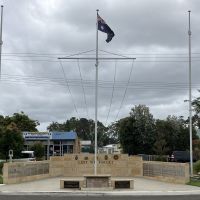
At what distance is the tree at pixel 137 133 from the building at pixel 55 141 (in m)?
8.88

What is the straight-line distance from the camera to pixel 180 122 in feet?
282

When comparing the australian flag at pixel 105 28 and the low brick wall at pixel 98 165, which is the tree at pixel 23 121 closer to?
the low brick wall at pixel 98 165

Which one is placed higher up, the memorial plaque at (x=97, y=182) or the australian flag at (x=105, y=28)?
the australian flag at (x=105, y=28)

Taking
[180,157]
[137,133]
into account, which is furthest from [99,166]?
[137,133]

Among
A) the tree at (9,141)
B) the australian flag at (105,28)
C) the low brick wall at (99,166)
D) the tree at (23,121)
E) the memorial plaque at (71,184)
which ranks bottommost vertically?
the memorial plaque at (71,184)

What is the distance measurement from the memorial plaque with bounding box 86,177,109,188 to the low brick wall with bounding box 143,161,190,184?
6255 mm

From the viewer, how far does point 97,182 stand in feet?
86.7

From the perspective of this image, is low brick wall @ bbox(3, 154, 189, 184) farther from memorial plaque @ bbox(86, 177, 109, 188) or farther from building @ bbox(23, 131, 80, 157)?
building @ bbox(23, 131, 80, 157)

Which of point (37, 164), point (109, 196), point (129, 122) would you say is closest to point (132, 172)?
point (37, 164)

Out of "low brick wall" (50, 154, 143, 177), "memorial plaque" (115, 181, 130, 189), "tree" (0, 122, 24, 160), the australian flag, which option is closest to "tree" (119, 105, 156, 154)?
"tree" (0, 122, 24, 160)

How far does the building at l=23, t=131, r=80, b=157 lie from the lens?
3066 inches

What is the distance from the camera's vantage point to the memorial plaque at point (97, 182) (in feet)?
86.6

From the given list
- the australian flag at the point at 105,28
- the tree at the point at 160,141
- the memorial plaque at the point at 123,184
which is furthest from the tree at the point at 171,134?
the memorial plaque at the point at 123,184

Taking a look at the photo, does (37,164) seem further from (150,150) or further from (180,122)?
(180,122)
